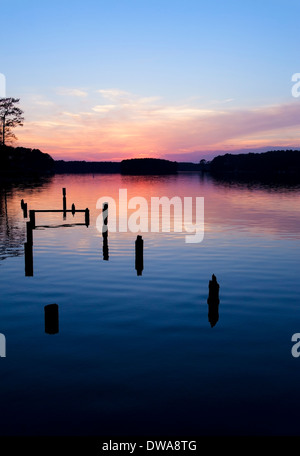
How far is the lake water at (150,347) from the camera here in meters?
9.53

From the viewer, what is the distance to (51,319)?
45.1ft

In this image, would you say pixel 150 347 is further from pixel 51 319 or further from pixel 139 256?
pixel 139 256

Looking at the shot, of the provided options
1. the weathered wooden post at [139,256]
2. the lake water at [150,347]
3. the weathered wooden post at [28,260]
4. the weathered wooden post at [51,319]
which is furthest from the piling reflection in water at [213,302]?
the weathered wooden post at [28,260]

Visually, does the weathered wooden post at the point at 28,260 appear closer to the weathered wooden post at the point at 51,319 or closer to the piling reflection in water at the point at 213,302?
the weathered wooden post at the point at 51,319

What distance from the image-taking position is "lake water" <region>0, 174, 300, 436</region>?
9531mm

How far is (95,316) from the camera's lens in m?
16.1

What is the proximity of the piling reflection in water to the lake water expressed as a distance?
301 millimetres

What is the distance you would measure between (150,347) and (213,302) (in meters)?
2.87

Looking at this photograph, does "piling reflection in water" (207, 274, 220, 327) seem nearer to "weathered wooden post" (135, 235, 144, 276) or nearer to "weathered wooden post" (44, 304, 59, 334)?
"weathered wooden post" (44, 304, 59, 334)

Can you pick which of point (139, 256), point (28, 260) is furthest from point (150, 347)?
point (28, 260)

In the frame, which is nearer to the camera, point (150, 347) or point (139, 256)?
point (150, 347)

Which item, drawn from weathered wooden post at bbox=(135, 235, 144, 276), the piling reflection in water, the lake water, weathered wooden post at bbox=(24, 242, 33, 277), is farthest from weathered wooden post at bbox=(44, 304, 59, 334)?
weathered wooden post at bbox=(135, 235, 144, 276)
